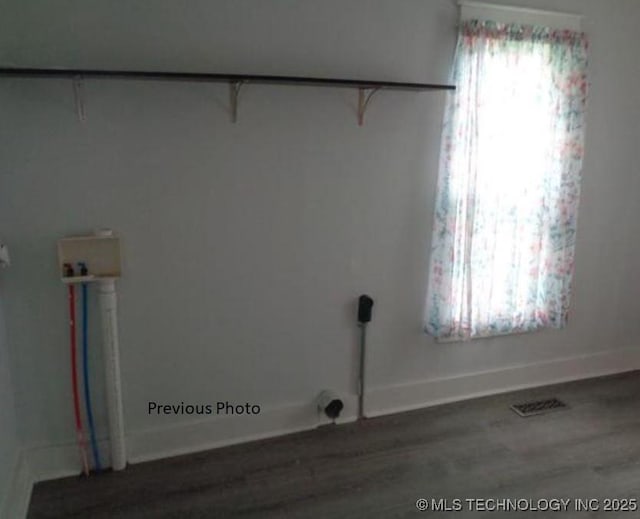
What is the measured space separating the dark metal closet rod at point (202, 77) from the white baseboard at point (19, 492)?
1529 millimetres

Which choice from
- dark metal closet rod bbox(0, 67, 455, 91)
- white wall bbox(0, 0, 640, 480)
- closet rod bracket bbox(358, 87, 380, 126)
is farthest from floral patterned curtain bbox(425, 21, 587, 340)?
closet rod bracket bbox(358, 87, 380, 126)

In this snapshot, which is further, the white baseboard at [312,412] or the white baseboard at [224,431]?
the white baseboard at [224,431]

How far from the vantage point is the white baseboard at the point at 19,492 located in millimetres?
1706

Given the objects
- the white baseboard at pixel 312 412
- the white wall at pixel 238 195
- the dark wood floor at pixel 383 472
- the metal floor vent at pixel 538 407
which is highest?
the white wall at pixel 238 195

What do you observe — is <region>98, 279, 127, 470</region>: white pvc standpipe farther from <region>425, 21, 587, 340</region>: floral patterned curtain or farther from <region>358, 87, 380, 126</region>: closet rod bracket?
<region>425, 21, 587, 340</region>: floral patterned curtain

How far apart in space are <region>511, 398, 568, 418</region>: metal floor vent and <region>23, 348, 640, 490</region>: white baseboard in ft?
0.56

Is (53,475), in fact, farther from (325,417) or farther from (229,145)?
(229,145)

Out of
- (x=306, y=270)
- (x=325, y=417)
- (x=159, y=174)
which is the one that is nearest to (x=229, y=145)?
(x=159, y=174)

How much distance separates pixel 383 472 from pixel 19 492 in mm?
1501

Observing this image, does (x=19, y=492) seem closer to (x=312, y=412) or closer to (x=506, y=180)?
(x=312, y=412)

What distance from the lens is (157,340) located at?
6.98 feet

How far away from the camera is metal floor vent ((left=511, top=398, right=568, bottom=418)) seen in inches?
104

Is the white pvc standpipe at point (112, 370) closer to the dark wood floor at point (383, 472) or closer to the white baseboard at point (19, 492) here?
the dark wood floor at point (383, 472)

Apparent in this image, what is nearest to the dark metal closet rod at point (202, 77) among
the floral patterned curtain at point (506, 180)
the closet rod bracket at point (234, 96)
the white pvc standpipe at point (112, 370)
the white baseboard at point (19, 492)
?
the closet rod bracket at point (234, 96)
